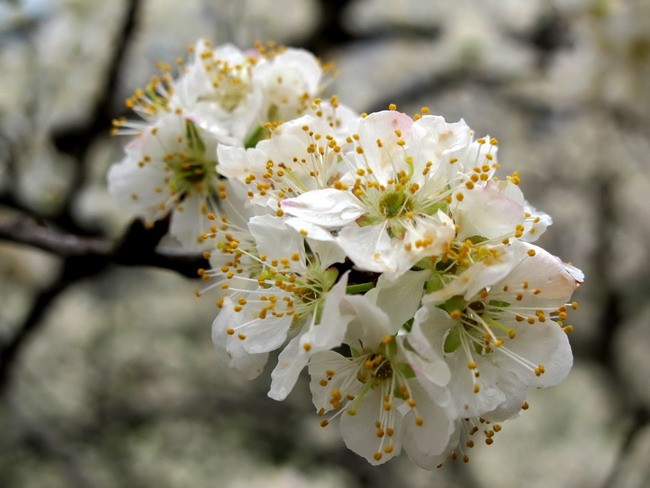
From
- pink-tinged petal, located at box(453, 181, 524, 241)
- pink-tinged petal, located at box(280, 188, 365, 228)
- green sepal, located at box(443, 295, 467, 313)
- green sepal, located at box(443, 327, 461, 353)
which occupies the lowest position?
green sepal, located at box(443, 327, 461, 353)

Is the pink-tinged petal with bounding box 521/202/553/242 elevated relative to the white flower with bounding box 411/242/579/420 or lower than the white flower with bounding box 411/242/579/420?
elevated

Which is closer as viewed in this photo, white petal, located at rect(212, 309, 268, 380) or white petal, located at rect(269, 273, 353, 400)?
white petal, located at rect(269, 273, 353, 400)

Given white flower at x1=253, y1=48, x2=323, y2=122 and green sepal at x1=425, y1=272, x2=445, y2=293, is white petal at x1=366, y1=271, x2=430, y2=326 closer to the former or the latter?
green sepal at x1=425, y1=272, x2=445, y2=293

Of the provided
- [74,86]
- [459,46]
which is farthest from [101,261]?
[459,46]

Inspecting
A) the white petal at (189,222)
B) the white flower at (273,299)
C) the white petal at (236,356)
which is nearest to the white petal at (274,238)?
the white flower at (273,299)

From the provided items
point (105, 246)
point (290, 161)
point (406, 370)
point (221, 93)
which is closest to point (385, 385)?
point (406, 370)

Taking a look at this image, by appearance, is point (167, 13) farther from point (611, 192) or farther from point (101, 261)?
point (101, 261)

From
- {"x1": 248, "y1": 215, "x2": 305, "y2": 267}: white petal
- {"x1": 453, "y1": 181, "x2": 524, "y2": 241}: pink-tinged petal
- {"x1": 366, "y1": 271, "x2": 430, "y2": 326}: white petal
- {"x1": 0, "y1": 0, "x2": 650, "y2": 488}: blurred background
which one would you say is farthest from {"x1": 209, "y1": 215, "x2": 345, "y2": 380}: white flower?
{"x1": 0, "y1": 0, "x2": 650, "y2": 488}: blurred background

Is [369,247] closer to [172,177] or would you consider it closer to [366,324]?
[366,324]
